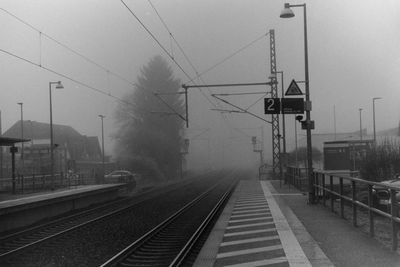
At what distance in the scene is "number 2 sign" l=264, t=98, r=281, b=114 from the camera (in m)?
21.5

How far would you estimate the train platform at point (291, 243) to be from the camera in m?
8.63

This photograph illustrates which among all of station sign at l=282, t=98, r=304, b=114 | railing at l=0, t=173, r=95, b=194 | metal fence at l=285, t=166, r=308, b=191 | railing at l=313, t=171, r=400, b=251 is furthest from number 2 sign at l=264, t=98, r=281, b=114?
railing at l=0, t=173, r=95, b=194

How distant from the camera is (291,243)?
1035 cm

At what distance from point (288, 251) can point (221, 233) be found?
122 inches

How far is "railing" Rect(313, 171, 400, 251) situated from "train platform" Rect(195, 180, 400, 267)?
1.25 ft

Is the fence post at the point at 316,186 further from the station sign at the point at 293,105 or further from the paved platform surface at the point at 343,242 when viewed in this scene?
the paved platform surface at the point at 343,242

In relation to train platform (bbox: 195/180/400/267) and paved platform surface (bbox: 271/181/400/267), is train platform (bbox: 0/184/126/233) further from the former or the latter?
paved platform surface (bbox: 271/181/400/267)

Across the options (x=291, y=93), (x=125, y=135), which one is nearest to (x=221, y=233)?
(x=291, y=93)

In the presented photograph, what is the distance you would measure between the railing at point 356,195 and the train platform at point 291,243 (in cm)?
38

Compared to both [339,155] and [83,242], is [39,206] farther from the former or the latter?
[339,155]

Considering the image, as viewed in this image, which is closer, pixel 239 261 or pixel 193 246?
pixel 239 261

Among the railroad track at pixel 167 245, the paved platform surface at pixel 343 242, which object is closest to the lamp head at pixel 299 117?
the railroad track at pixel 167 245

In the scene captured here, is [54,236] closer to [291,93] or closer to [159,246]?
[159,246]

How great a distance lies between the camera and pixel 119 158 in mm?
57188
